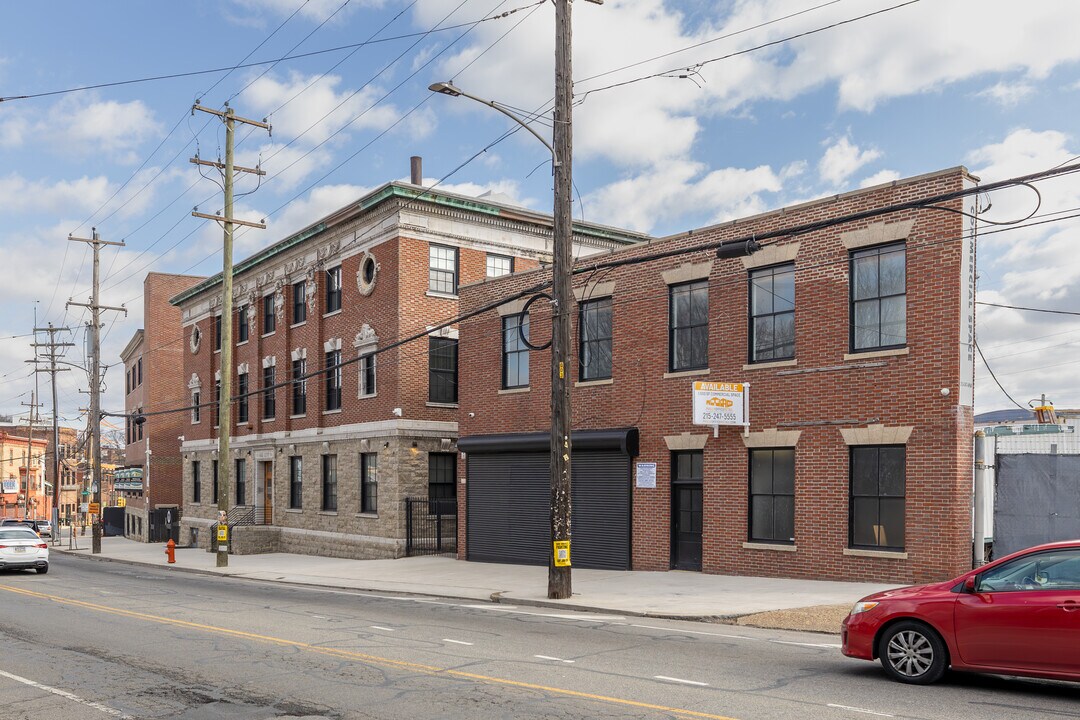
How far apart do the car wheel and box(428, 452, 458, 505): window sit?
2187cm

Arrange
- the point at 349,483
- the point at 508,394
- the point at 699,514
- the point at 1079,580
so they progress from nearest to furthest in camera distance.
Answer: the point at 1079,580
the point at 699,514
the point at 508,394
the point at 349,483

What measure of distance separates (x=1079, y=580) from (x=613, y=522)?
575 inches

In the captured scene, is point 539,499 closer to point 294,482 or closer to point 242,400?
point 294,482

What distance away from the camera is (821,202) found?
1897 centimetres

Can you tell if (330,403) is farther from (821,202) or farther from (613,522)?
(821,202)

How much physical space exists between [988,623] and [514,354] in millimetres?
18017

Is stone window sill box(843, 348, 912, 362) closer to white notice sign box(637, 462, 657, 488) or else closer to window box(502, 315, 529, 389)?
white notice sign box(637, 462, 657, 488)

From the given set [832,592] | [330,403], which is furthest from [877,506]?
[330,403]

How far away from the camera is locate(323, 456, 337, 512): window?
112ft

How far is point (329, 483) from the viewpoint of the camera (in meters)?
34.6

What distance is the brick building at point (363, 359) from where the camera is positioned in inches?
1198

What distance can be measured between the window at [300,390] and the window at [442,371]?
703 centimetres

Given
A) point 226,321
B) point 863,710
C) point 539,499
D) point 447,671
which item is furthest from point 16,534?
point 863,710

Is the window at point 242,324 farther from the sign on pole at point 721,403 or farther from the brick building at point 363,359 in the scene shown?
the sign on pole at point 721,403
